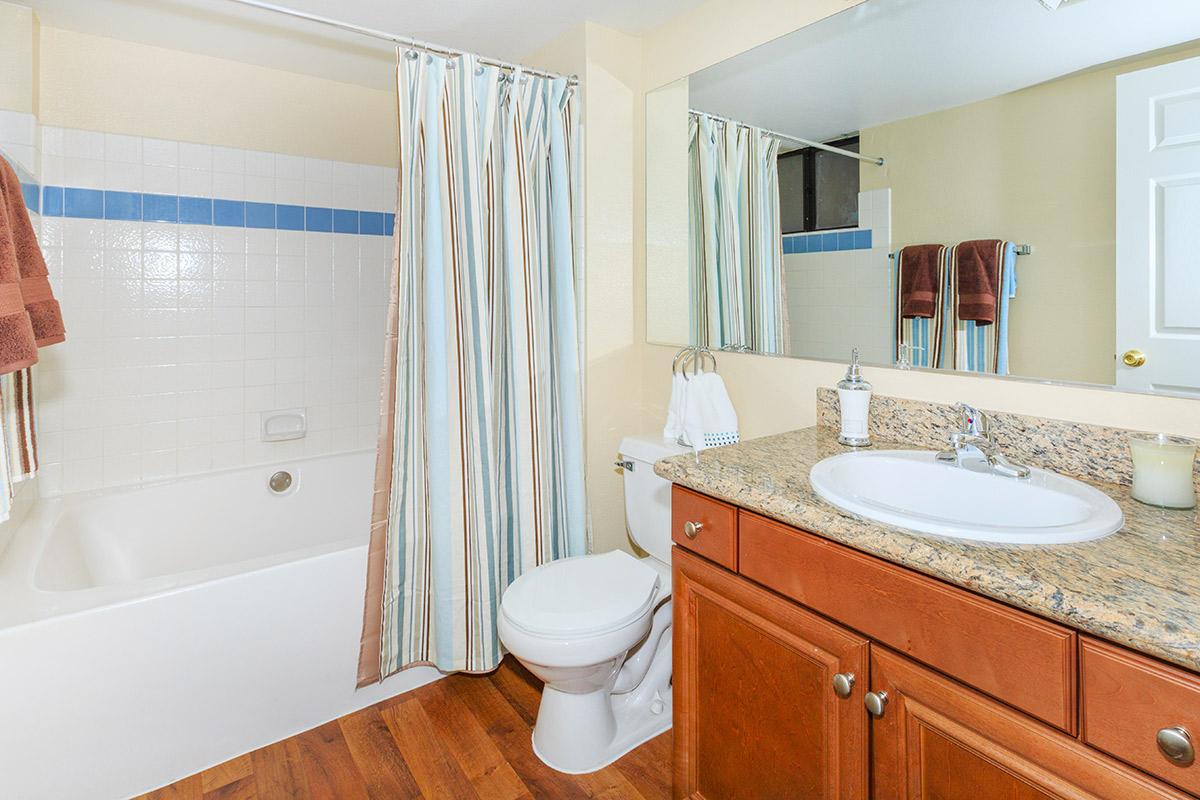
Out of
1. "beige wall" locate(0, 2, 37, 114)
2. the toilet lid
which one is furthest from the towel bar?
"beige wall" locate(0, 2, 37, 114)

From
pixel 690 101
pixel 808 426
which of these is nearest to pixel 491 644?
pixel 808 426

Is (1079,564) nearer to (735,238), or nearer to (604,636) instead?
(604,636)

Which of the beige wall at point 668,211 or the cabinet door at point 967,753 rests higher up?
the beige wall at point 668,211

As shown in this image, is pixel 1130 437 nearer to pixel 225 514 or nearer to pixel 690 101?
pixel 690 101

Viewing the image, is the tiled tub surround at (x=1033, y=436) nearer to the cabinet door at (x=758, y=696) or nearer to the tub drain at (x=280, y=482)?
the cabinet door at (x=758, y=696)

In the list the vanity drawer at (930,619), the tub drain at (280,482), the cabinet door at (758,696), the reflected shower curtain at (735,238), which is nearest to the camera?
the vanity drawer at (930,619)

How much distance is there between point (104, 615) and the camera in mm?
1507

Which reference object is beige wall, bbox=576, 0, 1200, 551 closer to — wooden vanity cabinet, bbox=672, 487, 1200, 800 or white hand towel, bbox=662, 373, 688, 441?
white hand towel, bbox=662, 373, 688, 441

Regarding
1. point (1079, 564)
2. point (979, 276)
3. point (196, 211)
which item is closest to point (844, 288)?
point (979, 276)

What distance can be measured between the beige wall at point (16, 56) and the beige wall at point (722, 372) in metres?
1.81

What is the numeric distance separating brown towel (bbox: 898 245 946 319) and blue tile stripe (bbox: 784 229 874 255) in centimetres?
12

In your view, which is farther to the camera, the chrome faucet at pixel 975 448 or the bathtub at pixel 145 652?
the bathtub at pixel 145 652

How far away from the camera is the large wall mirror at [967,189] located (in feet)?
3.73

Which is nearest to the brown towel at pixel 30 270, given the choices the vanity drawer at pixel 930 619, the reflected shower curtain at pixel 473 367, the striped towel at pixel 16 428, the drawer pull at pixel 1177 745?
the striped towel at pixel 16 428
